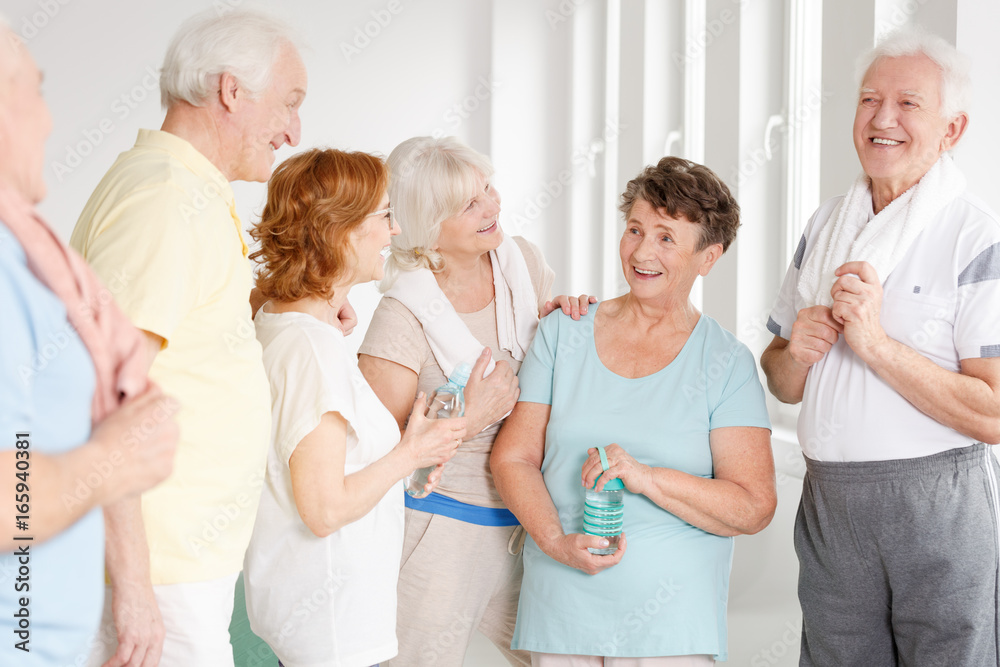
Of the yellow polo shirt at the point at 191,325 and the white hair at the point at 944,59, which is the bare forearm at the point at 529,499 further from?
the white hair at the point at 944,59

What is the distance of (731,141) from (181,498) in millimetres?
2882

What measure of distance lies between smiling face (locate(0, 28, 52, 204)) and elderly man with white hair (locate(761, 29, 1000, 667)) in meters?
1.30

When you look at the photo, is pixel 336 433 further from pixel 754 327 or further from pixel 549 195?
pixel 549 195

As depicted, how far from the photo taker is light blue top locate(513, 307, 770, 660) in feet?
5.08

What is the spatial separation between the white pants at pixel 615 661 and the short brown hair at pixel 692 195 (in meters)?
0.82

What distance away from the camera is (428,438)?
147cm

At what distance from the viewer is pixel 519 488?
1.63m

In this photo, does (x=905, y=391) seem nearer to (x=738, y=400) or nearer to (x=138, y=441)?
(x=738, y=400)

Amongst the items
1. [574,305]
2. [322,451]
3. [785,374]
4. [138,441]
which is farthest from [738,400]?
[138,441]

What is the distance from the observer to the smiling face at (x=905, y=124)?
1.51m

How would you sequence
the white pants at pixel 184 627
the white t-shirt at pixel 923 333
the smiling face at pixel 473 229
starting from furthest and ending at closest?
the smiling face at pixel 473 229
the white t-shirt at pixel 923 333
the white pants at pixel 184 627

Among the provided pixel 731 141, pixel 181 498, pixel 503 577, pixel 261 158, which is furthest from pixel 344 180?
pixel 731 141

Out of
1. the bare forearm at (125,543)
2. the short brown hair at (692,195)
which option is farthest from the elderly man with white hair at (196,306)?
the short brown hair at (692,195)

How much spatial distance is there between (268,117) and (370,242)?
11.6 inches
